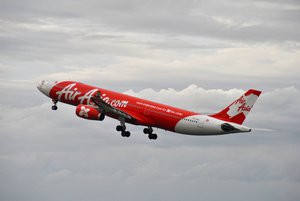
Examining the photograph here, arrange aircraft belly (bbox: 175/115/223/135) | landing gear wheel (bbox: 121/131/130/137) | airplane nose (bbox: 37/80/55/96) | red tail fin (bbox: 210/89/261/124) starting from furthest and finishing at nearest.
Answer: airplane nose (bbox: 37/80/55/96) < landing gear wheel (bbox: 121/131/130/137) < aircraft belly (bbox: 175/115/223/135) < red tail fin (bbox: 210/89/261/124)

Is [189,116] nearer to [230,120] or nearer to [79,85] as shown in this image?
[230,120]

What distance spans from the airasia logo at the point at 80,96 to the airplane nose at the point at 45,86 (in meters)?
2.54

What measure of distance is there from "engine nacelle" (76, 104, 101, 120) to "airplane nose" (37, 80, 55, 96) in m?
11.8

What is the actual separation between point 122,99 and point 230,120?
723 inches

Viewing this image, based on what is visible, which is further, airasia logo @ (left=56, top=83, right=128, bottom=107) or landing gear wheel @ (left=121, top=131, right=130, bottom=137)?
airasia logo @ (left=56, top=83, right=128, bottom=107)

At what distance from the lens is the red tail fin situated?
11156cm

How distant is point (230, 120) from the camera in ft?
368

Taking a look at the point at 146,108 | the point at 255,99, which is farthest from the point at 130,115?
the point at 255,99

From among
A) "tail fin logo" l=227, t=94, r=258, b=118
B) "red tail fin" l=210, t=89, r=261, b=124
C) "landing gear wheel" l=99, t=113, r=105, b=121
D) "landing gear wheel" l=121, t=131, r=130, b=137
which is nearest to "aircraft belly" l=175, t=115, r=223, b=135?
"red tail fin" l=210, t=89, r=261, b=124

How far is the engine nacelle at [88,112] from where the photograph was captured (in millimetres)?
118938

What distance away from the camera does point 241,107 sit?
11175cm

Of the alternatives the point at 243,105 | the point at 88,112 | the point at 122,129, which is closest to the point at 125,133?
the point at 122,129

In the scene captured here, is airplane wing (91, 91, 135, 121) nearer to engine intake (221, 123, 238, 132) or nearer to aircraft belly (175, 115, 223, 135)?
aircraft belly (175, 115, 223, 135)

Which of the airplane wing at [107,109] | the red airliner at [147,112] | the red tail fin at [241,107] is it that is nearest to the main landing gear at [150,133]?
the red airliner at [147,112]
